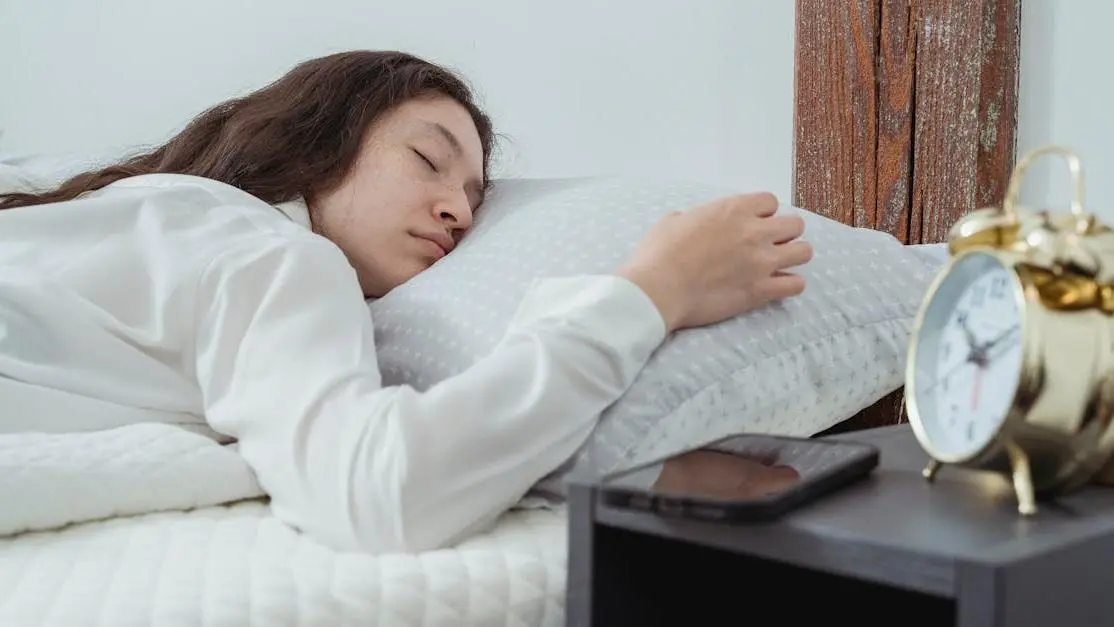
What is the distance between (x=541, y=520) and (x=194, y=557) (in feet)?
0.90

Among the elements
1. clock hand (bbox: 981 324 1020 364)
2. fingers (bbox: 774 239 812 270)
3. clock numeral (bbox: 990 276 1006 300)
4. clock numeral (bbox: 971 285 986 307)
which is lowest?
fingers (bbox: 774 239 812 270)

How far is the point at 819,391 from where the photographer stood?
1.00 meters

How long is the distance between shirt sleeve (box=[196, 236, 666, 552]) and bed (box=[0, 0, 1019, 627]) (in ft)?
0.11

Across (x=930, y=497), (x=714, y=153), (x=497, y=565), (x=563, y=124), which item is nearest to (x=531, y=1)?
(x=563, y=124)

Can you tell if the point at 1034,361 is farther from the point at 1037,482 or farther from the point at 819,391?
the point at 819,391

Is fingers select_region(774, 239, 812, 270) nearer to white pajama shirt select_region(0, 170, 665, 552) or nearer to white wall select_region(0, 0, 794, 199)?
white pajama shirt select_region(0, 170, 665, 552)

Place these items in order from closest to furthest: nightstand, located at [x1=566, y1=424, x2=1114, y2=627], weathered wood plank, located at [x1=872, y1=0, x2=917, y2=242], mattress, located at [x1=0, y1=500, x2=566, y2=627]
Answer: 1. nightstand, located at [x1=566, y1=424, x2=1114, y2=627]
2. mattress, located at [x1=0, y1=500, x2=566, y2=627]
3. weathered wood plank, located at [x1=872, y1=0, x2=917, y2=242]

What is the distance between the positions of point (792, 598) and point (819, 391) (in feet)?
0.81

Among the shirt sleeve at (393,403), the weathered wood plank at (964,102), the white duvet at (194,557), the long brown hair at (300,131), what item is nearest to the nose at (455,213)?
the long brown hair at (300,131)

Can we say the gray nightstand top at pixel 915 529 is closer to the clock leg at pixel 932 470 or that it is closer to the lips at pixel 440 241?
the clock leg at pixel 932 470

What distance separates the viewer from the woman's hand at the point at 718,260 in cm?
93

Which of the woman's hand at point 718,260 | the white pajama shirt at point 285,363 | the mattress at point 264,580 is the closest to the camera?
the mattress at point 264,580

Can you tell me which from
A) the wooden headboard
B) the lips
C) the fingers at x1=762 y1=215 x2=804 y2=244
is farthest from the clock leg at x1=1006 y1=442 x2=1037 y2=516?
the lips

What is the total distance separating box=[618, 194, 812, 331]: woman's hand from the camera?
93 centimetres
